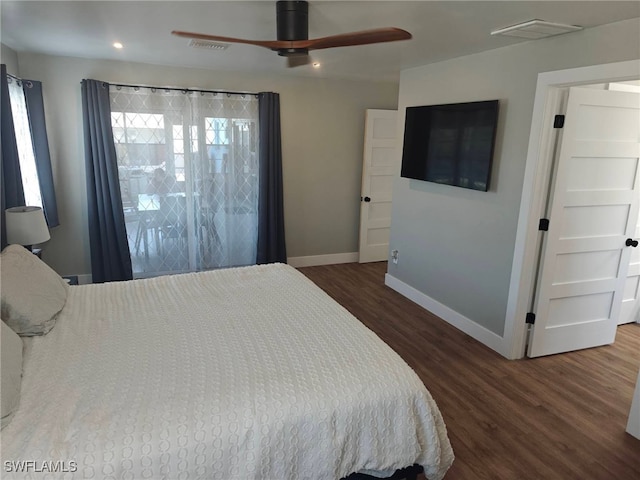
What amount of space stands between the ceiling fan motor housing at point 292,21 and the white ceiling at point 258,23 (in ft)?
0.22

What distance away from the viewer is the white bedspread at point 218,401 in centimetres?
131

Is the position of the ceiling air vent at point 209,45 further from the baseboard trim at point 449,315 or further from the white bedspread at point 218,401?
the baseboard trim at point 449,315

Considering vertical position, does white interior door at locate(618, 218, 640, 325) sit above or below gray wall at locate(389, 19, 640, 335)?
below

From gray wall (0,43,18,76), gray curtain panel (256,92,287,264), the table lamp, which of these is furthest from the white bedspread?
gray curtain panel (256,92,287,264)

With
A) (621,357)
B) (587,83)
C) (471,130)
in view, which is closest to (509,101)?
(471,130)

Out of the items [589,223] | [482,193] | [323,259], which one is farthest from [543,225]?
[323,259]

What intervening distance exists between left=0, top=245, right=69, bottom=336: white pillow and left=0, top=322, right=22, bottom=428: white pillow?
0.64ft

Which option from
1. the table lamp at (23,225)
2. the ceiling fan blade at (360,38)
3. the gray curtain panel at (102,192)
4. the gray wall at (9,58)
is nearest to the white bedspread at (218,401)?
the table lamp at (23,225)

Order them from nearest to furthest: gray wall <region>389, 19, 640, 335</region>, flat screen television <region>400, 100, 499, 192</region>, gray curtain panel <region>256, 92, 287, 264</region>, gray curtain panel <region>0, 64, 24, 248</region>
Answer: gray wall <region>389, 19, 640, 335</region>
gray curtain panel <region>0, 64, 24, 248</region>
flat screen television <region>400, 100, 499, 192</region>
gray curtain panel <region>256, 92, 287, 264</region>

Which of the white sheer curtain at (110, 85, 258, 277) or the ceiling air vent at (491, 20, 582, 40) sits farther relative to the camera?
the white sheer curtain at (110, 85, 258, 277)

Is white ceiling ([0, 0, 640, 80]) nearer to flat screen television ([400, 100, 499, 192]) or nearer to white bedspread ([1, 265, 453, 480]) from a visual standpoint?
flat screen television ([400, 100, 499, 192])

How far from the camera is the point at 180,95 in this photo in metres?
4.34

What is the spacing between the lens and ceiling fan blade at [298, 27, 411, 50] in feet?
6.33

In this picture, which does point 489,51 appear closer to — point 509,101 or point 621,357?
point 509,101
